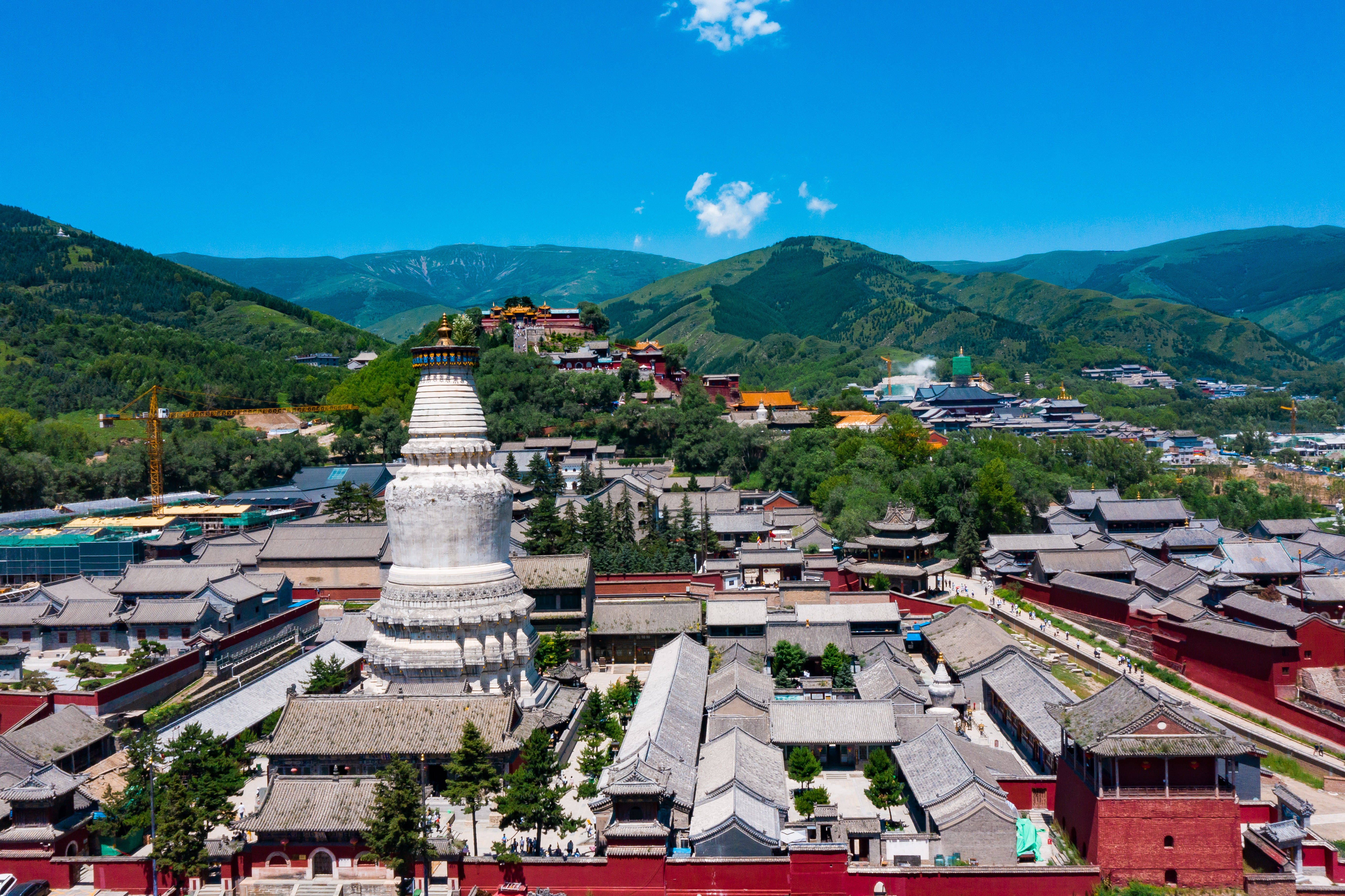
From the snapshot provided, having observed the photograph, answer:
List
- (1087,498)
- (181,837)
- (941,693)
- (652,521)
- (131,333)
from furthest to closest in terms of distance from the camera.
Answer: (131,333) < (1087,498) < (652,521) < (941,693) < (181,837)

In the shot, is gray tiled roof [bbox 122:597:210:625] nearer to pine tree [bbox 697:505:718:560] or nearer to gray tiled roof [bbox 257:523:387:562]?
gray tiled roof [bbox 257:523:387:562]

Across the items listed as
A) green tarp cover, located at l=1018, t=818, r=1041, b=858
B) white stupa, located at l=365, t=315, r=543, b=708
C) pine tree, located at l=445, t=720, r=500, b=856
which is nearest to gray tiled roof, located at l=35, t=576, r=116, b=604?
white stupa, located at l=365, t=315, r=543, b=708

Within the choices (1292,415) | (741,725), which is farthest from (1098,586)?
(1292,415)

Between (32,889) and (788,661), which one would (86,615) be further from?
(788,661)

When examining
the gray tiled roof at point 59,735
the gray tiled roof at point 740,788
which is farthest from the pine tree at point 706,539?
the gray tiled roof at point 59,735

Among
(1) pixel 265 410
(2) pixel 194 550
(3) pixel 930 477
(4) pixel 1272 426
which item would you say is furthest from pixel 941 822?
(4) pixel 1272 426
